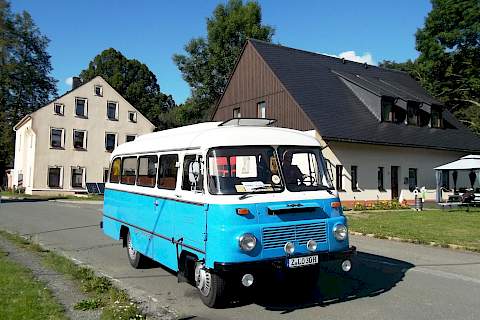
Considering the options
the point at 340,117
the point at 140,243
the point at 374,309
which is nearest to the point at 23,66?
the point at 340,117

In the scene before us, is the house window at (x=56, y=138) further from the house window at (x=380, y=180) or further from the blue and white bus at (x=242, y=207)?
the blue and white bus at (x=242, y=207)

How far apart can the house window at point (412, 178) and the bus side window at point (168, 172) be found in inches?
1048

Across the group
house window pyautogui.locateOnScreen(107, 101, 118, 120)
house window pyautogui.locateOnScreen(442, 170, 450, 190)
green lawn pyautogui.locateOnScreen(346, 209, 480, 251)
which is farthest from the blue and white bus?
house window pyautogui.locateOnScreen(107, 101, 118, 120)

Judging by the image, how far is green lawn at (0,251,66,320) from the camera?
6.02 meters

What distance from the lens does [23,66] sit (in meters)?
60.5

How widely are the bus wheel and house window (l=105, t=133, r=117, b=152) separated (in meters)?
43.4

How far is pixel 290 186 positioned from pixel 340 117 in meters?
23.4

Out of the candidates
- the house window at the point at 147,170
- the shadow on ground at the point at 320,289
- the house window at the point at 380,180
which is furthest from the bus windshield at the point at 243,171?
the house window at the point at 380,180

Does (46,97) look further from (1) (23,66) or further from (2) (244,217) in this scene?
(2) (244,217)

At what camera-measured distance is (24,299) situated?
6.66 metres

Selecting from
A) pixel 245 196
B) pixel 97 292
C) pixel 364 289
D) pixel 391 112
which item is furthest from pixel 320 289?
pixel 391 112

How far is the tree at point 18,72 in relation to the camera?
5856cm

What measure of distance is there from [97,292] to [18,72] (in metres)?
60.0

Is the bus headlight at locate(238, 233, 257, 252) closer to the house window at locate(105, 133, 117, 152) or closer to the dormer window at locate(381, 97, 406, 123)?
the dormer window at locate(381, 97, 406, 123)
